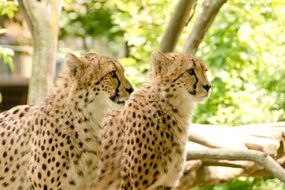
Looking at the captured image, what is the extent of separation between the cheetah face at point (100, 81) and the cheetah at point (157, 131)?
0.47m

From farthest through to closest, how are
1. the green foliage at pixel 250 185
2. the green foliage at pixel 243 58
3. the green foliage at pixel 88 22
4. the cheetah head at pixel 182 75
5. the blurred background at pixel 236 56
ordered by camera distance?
the green foliage at pixel 88 22 → the green foliage at pixel 243 58 → the blurred background at pixel 236 56 → the green foliage at pixel 250 185 → the cheetah head at pixel 182 75

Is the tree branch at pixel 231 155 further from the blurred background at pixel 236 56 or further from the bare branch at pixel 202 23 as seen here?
the blurred background at pixel 236 56

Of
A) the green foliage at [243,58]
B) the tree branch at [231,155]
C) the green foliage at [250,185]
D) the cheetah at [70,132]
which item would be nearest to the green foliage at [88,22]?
the green foliage at [243,58]

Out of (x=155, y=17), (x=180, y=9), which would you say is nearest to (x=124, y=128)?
(x=180, y=9)

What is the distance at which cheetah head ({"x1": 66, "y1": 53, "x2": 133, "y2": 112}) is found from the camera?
3.18m

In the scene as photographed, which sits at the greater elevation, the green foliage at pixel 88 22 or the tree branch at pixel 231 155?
the green foliage at pixel 88 22

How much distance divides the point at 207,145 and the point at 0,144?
155 cm

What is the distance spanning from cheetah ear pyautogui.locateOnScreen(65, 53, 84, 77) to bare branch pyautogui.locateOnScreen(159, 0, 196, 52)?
1556 millimetres

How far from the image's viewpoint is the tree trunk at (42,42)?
4.46 metres

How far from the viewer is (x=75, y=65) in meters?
3.20

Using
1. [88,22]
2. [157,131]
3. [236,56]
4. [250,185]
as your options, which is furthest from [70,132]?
[88,22]

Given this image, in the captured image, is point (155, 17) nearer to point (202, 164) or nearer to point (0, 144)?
point (202, 164)

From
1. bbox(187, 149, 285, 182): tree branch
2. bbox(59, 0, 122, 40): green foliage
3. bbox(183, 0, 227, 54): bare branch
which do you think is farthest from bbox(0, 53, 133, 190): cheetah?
bbox(59, 0, 122, 40): green foliage

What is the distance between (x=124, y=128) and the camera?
A: 12.2 feet
